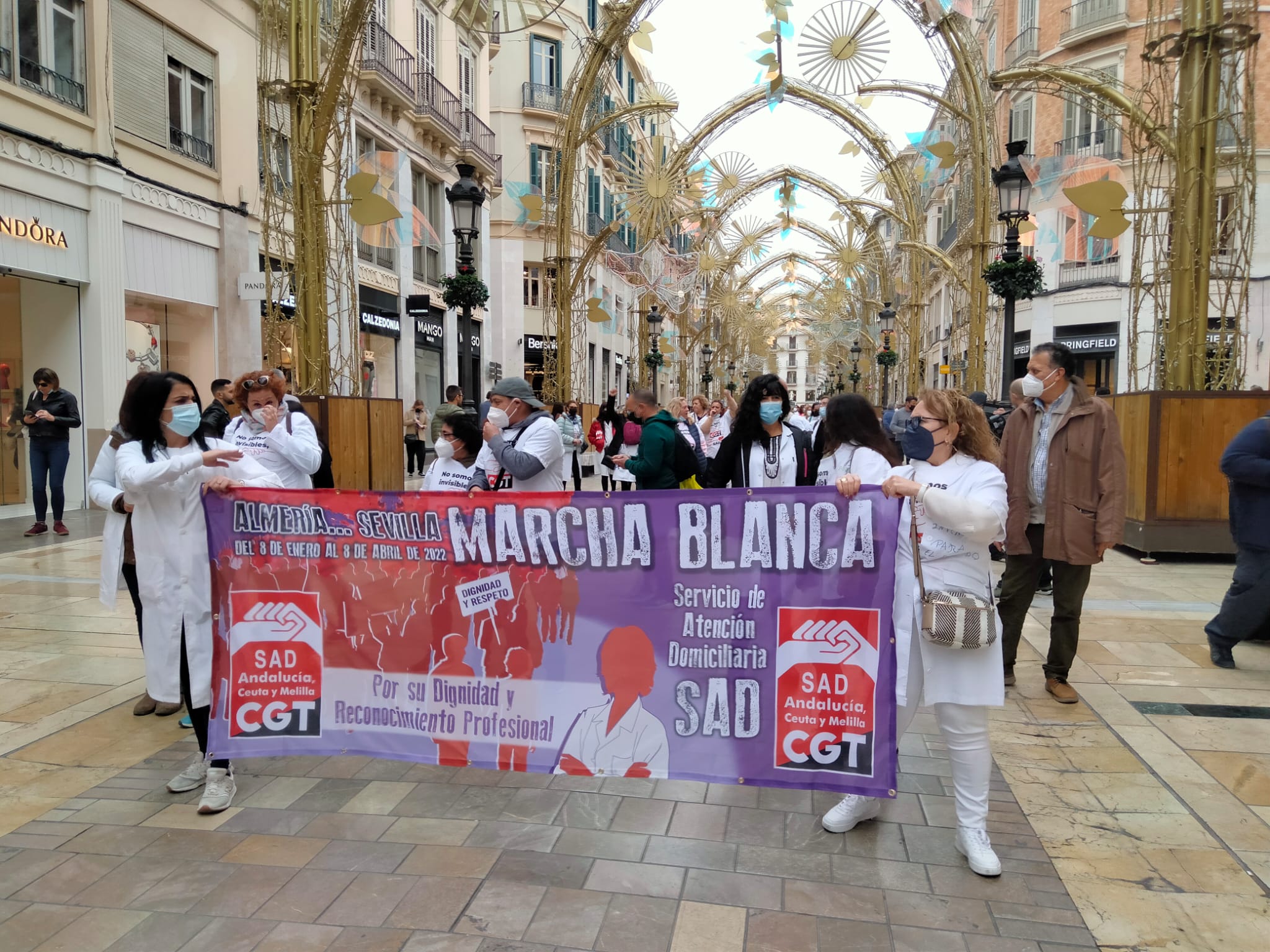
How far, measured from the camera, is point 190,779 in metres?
4.02

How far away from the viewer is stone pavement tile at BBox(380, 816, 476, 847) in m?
3.52

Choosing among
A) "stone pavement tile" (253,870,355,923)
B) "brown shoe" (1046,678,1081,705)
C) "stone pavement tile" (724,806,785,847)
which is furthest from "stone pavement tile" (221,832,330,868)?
"brown shoe" (1046,678,1081,705)

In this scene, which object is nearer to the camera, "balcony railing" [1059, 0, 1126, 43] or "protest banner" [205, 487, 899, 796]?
"protest banner" [205, 487, 899, 796]

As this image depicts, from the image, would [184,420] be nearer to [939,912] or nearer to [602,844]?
[602,844]

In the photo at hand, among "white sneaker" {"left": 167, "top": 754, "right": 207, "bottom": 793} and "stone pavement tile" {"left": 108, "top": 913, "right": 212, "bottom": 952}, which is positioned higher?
"white sneaker" {"left": 167, "top": 754, "right": 207, "bottom": 793}

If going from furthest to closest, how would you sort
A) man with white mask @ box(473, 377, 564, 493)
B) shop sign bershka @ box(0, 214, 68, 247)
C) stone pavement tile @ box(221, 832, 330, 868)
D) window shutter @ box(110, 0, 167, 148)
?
window shutter @ box(110, 0, 167, 148)
shop sign bershka @ box(0, 214, 68, 247)
man with white mask @ box(473, 377, 564, 493)
stone pavement tile @ box(221, 832, 330, 868)

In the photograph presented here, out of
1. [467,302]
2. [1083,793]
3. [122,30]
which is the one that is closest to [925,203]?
[467,302]

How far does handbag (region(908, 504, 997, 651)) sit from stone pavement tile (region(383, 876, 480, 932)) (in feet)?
6.14

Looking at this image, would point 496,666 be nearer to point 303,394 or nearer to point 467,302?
point 303,394

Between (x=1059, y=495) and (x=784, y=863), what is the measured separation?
2.93 meters

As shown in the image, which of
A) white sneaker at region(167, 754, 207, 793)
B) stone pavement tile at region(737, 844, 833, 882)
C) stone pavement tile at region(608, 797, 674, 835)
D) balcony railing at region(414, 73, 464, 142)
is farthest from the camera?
balcony railing at region(414, 73, 464, 142)

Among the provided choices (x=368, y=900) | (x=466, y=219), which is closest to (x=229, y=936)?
(x=368, y=900)

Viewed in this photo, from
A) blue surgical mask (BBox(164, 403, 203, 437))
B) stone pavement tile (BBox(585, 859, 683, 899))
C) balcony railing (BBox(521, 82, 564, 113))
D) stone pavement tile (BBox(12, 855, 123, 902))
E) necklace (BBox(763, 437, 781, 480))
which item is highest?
balcony railing (BBox(521, 82, 564, 113))

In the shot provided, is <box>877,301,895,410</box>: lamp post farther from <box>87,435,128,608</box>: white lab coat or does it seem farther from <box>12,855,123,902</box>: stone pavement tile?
<box>12,855,123,902</box>: stone pavement tile
